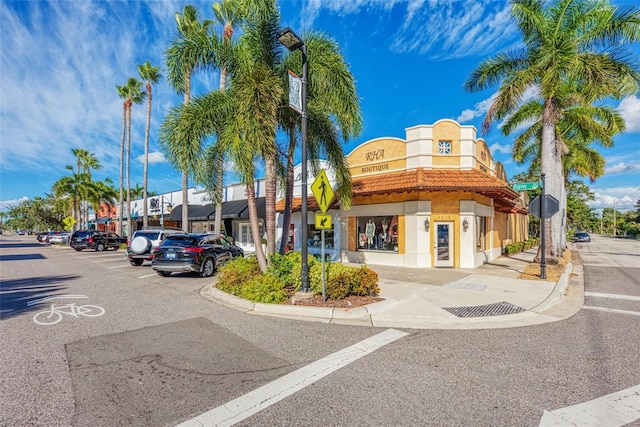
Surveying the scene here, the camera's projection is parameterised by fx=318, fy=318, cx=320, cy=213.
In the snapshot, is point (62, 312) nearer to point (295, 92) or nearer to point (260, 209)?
point (295, 92)

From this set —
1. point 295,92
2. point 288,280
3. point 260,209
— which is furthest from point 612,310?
point 260,209

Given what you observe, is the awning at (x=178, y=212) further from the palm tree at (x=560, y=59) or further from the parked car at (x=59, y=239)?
the palm tree at (x=560, y=59)

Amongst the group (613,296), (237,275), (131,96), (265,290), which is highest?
(131,96)

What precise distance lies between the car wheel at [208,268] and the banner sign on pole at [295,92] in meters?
7.83

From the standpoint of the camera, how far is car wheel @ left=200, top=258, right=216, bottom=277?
12845 mm

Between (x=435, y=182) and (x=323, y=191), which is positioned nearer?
(x=323, y=191)

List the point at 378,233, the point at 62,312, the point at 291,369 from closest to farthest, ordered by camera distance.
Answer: the point at 291,369 < the point at 62,312 < the point at 378,233

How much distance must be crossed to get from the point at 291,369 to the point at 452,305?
5077 mm

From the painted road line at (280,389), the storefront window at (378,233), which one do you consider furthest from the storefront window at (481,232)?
the painted road line at (280,389)

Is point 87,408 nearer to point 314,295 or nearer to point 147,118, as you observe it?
point 314,295

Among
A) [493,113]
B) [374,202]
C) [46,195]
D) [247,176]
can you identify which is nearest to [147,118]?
[374,202]

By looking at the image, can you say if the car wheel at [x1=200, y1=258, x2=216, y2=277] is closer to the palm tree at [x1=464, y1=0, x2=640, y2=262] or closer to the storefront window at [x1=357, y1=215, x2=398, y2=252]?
the storefront window at [x1=357, y1=215, x2=398, y2=252]

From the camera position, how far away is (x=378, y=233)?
54.0ft

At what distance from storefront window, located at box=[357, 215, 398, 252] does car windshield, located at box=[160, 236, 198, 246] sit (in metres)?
8.47
